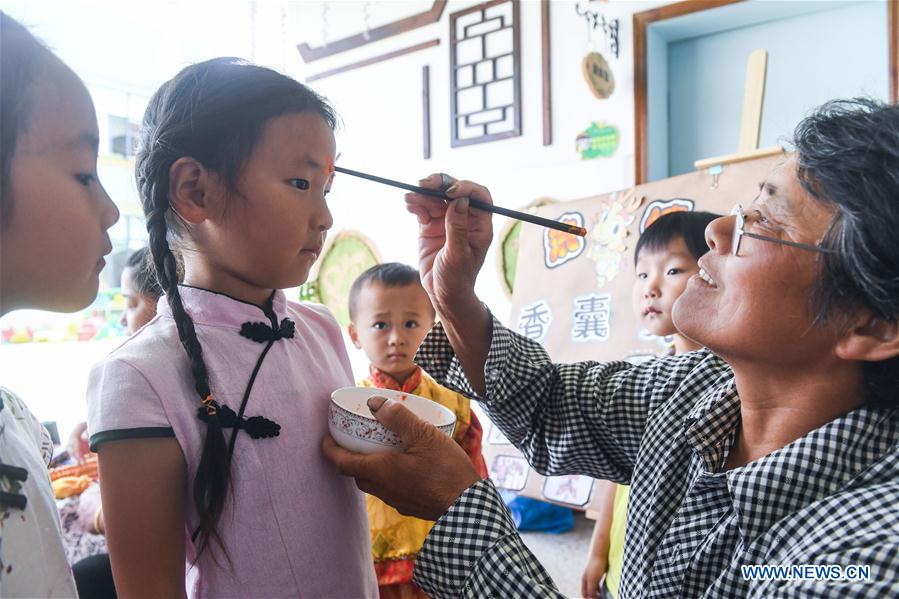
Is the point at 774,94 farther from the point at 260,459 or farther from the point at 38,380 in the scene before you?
the point at 38,380

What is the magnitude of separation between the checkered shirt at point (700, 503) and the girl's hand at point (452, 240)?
13cm

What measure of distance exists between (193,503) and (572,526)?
2.59m

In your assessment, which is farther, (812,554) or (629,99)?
(629,99)

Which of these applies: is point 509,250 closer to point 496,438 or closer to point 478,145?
point 478,145

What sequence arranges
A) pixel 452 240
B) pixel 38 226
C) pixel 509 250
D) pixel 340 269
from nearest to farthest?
pixel 38 226 → pixel 452 240 → pixel 509 250 → pixel 340 269

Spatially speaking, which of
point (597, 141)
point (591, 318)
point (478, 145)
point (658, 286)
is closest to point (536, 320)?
point (591, 318)

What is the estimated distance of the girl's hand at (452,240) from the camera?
1074 mm

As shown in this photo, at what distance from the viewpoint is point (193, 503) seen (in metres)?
0.80

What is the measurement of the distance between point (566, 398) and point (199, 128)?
80cm

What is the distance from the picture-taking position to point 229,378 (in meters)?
0.85

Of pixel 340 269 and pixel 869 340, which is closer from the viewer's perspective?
pixel 869 340

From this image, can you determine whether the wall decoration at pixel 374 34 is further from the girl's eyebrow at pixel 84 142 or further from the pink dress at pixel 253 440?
the girl's eyebrow at pixel 84 142

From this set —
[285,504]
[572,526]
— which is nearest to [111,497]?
[285,504]

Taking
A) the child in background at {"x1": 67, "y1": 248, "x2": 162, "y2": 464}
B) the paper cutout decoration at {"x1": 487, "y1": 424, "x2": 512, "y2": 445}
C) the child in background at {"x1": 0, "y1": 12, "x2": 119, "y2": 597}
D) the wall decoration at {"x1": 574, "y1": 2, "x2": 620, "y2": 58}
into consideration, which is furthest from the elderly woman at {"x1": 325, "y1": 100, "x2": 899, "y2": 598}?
the wall decoration at {"x1": 574, "y1": 2, "x2": 620, "y2": 58}
